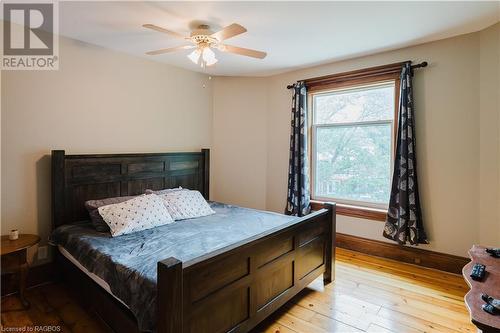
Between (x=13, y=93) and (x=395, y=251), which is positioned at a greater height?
(x=13, y=93)

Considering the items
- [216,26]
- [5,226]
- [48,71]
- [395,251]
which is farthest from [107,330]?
[395,251]

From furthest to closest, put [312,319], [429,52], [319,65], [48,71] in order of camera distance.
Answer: [319,65] < [429,52] < [48,71] < [312,319]

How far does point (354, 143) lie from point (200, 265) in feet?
9.40

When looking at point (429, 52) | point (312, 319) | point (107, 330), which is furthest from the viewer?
point (429, 52)

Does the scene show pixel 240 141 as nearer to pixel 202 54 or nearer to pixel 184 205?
pixel 184 205

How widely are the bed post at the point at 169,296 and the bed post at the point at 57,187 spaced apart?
6.52 ft

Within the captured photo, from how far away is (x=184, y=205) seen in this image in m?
3.14

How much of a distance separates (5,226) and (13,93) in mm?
1244

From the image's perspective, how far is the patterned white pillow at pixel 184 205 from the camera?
304cm

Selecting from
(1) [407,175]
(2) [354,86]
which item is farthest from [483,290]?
(2) [354,86]

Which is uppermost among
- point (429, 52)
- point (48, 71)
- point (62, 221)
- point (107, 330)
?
point (429, 52)

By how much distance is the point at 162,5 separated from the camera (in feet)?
7.27

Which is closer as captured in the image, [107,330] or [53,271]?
[107,330]

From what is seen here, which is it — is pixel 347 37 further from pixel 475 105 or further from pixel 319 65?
pixel 475 105
